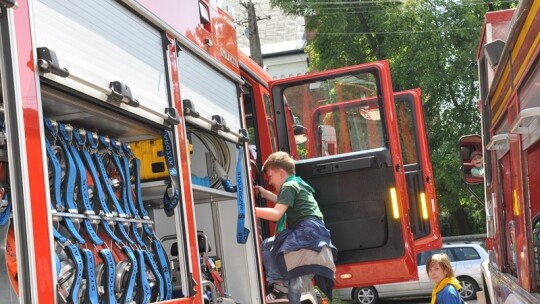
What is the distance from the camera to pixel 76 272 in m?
3.29

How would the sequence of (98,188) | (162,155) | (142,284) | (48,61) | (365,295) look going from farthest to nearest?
(365,295)
(162,155)
(142,284)
(98,188)
(48,61)

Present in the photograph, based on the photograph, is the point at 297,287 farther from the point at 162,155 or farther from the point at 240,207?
the point at 162,155

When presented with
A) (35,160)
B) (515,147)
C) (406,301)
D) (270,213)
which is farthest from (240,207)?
(406,301)

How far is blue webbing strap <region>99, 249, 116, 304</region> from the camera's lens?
11.7 feet

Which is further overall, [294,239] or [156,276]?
[294,239]

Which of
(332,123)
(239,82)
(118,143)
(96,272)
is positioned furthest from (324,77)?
(96,272)

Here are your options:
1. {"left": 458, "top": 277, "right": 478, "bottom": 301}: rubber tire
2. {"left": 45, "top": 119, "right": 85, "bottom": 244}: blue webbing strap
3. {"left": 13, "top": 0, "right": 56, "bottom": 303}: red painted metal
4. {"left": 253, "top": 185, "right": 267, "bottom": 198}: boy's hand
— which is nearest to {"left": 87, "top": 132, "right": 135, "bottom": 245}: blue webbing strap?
{"left": 45, "top": 119, "right": 85, "bottom": 244}: blue webbing strap

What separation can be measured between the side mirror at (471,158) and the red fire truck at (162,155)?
4.17 ft

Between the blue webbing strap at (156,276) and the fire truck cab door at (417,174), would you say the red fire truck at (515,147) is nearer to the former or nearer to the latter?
the blue webbing strap at (156,276)

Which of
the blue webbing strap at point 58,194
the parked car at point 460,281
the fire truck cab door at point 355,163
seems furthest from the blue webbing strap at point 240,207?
the parked car at point 460,281

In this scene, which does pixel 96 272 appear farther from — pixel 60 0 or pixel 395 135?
pixel 395 135

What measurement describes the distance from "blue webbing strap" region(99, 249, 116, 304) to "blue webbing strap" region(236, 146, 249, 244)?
192 centimetres

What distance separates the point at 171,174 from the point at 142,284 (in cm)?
57

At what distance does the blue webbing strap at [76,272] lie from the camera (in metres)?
3.24
